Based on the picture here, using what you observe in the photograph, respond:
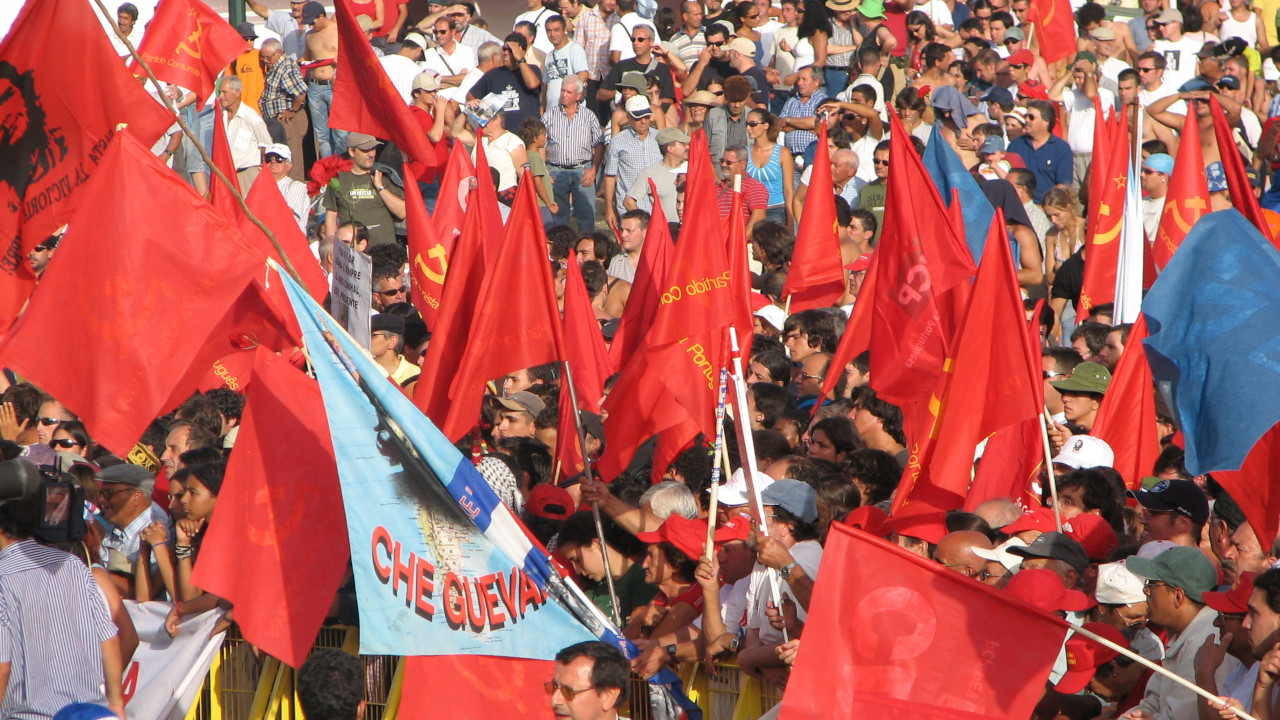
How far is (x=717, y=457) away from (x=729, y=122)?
886 centimetres

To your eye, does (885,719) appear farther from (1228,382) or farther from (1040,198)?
(1040,198)

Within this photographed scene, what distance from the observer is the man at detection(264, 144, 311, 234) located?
14430 mm

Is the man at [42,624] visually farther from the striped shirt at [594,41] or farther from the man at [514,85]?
the striped shirt at [594,41]

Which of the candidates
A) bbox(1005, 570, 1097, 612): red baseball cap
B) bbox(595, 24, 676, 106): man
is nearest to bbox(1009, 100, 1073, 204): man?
bbox(595, 24, 676, 106): man

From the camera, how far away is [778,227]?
12477 millimetres

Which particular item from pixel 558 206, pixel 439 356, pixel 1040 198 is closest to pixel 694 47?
pixel 558 206

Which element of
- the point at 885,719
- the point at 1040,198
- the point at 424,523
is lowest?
the point at 1040,198

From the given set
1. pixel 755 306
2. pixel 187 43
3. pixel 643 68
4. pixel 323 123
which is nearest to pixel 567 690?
pixel 755 306

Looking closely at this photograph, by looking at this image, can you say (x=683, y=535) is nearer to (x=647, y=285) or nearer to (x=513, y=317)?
(x=513, y=317)

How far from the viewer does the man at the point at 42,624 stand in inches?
220

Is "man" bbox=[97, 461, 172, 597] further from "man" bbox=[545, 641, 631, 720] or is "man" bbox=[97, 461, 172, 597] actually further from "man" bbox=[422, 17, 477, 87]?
"man" bbox=[422, 17, 477, 87]

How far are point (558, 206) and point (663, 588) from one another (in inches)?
354

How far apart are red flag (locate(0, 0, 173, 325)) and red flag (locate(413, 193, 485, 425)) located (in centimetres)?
155

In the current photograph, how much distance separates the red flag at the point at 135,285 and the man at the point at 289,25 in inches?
434
